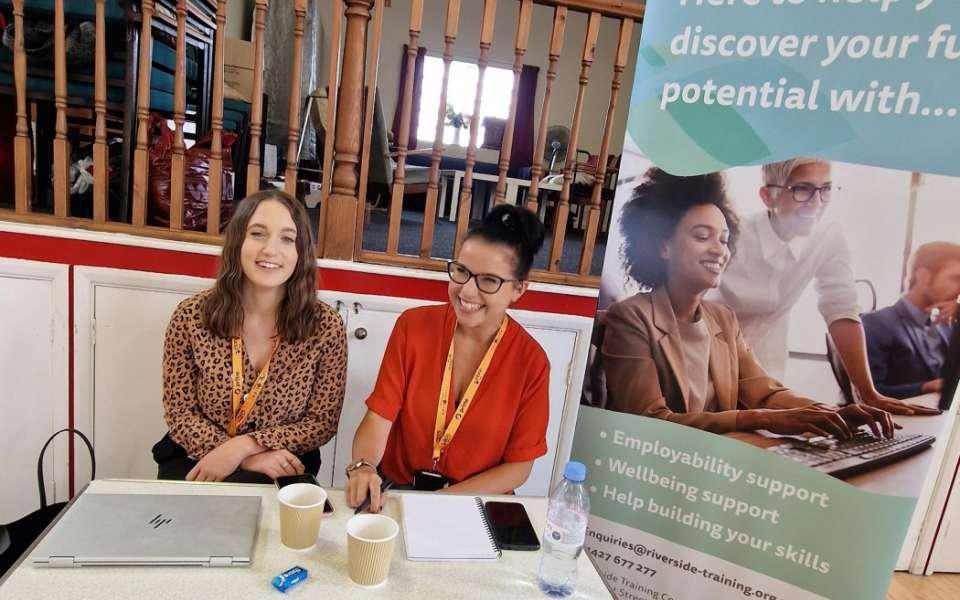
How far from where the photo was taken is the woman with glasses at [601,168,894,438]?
1559 millimetres

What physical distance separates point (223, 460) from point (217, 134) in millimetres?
1086

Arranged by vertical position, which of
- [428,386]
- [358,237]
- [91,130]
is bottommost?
[428,386]

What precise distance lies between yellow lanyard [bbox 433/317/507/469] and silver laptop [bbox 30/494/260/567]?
59 cm

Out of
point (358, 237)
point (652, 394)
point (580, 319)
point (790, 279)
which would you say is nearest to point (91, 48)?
point (358, 237)

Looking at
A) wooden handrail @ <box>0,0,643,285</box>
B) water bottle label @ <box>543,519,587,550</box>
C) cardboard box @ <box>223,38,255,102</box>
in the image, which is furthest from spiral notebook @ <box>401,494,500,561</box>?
cardboard box @ <box>223,38,255,102</box>

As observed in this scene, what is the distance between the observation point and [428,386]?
5.33ft

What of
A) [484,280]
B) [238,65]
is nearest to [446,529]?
[484,280]

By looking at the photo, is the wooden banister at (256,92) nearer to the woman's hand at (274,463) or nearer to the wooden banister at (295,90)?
the wooden banister at (295,90)

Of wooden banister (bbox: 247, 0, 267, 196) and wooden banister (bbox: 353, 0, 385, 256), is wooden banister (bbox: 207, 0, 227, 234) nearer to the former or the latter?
wooden banister (bbox: 247, 0, 267, 196)

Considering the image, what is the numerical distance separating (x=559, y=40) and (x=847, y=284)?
47.4 inches

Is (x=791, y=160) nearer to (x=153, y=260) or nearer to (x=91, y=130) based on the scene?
(x=153, y=260)

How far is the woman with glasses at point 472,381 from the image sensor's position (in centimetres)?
157

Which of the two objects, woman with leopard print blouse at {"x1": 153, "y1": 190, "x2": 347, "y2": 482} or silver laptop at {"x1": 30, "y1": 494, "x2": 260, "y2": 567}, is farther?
woman with leopard print blouse at {"x1": 153, "y1": 190, "x2": 347, "y2": 482}

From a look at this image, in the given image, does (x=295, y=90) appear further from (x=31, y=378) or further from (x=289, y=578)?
(x=289, y=578)
